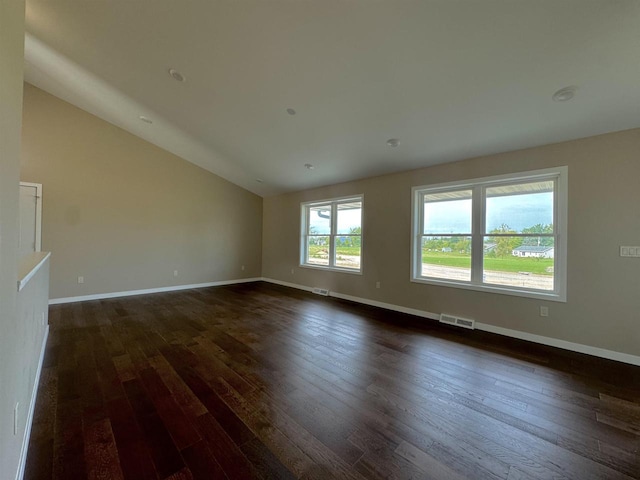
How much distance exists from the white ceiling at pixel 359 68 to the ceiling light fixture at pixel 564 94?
54 millimetres

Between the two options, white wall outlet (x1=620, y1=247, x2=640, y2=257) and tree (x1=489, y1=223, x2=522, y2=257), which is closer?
white wall outlet (x1=620, y1=247, x2=640, y2=257)

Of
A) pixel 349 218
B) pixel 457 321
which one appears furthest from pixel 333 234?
pixel 457 321

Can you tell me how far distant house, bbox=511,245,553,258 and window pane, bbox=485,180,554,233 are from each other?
22 cm

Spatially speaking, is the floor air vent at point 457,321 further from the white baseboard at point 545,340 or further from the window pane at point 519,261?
the window pane at point 519,261

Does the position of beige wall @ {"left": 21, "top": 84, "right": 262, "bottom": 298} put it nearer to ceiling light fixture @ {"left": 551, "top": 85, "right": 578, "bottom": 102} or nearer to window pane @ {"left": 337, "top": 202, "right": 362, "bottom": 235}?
window pane @ {"left": 337, "top": 202, "right": 362, "bottom": 235}

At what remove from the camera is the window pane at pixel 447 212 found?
399 centimetres

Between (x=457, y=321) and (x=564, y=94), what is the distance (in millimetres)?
2978

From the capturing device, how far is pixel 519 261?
3484 mm

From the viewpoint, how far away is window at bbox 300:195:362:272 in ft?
18.0

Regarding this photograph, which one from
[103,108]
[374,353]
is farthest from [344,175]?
[103,108]

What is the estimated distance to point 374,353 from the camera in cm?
284

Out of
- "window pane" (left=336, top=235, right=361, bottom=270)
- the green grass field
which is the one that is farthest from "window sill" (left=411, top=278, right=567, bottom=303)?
"window pane" (left=336, top=235, right=361, bottom=270)

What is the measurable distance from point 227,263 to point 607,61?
7.10m

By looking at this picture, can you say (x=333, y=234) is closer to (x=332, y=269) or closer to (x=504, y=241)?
(x=332, y=269)
